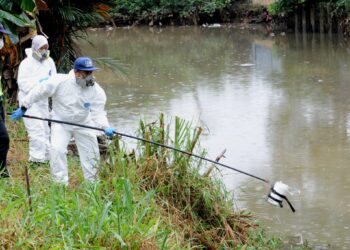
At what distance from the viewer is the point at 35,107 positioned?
782cm

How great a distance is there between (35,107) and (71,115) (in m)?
1.18

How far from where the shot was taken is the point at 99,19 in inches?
A: 428

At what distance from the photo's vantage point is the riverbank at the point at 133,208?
15.2 feet

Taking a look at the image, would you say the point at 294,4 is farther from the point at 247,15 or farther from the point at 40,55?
the point at 40,55

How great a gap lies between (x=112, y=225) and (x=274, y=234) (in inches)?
99.8

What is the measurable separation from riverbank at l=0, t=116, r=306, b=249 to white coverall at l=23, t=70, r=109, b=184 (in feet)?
0.55

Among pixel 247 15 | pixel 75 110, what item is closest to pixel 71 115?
pixel 75 110

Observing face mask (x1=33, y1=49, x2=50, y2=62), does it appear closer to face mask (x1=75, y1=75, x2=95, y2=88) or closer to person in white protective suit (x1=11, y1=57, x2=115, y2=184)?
person in white protective suit (x1=11, y1=57, x2=115, y2=184)

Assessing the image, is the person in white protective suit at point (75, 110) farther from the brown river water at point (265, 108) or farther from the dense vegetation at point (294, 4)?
the dense vegetation at point (294, 4)

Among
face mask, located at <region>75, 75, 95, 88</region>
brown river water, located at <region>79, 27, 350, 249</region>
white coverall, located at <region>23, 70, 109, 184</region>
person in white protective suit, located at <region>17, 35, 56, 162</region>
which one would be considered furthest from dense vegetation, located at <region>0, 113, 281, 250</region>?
brown river water, located at <region>79, 27, 350, 249</region>

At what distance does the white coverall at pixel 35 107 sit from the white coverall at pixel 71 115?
2.68ft

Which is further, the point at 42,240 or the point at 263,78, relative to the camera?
the point at 263,78

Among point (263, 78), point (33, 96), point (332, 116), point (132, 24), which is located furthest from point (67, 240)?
point (132, 24)

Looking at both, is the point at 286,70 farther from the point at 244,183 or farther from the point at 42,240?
the point at 42,240
